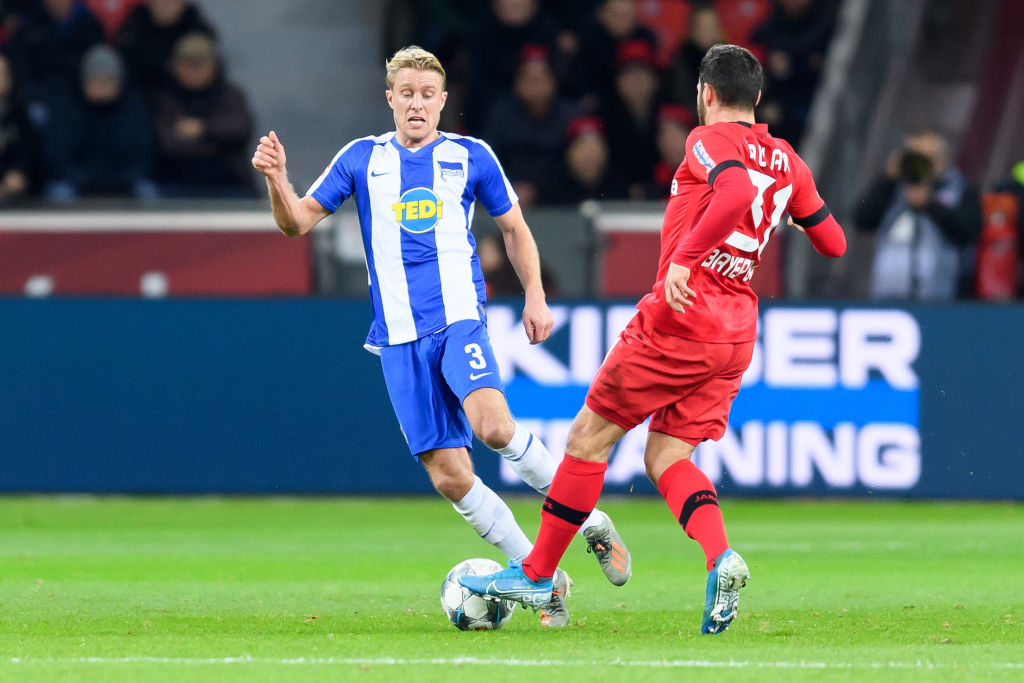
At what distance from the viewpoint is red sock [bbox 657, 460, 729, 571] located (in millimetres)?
5832

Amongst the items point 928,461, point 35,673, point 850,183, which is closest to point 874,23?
point 850,183

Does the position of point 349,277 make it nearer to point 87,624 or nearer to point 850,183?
point 850,183

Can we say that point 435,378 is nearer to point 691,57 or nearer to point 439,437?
point 439,437

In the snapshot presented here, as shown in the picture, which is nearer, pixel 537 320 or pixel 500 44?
pixel 537 320

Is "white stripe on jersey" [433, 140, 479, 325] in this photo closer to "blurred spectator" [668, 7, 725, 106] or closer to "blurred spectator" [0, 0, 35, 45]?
"blurred spectator" [668, 7, 725, 106]

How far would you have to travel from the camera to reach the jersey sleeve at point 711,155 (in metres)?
5.78

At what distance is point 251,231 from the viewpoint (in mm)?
12227

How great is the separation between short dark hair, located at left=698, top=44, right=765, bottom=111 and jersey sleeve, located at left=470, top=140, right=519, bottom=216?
1.03 metres

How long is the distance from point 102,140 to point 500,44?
11.3 ft

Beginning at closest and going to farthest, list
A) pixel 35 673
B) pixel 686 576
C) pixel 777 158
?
pixel 35 673 < pixel 777 158 < pixel 686 576

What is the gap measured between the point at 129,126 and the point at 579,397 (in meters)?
4.80

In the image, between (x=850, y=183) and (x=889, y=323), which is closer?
(x=889, y=323)

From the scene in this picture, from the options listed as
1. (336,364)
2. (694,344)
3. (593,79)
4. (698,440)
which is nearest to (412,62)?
(694,344)

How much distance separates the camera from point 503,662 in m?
5.27
